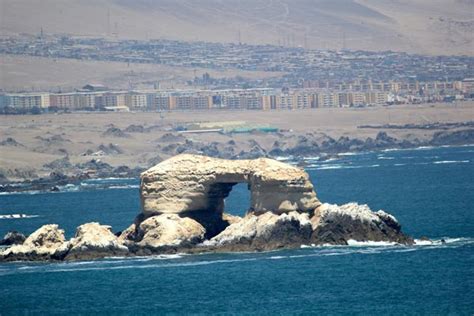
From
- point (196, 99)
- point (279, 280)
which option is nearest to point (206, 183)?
point (279, 280)

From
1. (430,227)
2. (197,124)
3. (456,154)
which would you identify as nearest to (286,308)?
(430,227)

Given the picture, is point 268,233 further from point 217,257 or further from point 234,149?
point 234,149

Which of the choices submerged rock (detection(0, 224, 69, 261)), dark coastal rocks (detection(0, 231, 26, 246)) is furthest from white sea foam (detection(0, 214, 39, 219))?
submerged rock (detection(0, 224, 69, 261))

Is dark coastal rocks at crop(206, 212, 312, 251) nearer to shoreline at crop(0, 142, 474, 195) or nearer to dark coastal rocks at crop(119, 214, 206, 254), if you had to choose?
dark coastal rocks at crop(119, 214, 206, 254)

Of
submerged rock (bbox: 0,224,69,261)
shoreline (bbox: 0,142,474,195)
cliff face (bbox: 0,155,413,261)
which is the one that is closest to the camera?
cliff face (bbox: 0,155,413,261)

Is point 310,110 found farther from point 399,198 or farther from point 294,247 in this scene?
point 294,247
